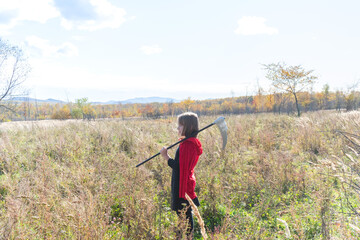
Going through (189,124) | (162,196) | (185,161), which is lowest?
(162,196)

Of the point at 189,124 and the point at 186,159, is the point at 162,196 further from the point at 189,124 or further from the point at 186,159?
the point at 189,124

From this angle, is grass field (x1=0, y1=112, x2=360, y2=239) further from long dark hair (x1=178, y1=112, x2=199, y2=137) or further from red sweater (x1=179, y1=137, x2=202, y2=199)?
long dark hair (x1=178, y1=112, x2=199, y2=137)

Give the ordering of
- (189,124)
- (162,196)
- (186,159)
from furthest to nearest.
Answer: (162,196)
(189,124)
(186,159)

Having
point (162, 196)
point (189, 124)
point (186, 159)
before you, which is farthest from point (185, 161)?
point (162, 196)

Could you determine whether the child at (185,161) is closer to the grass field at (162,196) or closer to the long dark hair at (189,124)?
the long dark hair at (189,124)

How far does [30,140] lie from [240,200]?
8.62 meters

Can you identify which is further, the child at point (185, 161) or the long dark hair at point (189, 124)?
the long dark hair at point (189, 124)

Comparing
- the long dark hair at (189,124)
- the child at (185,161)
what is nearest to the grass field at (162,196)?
the child at (185,161)

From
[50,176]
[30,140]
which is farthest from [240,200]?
[30,140]

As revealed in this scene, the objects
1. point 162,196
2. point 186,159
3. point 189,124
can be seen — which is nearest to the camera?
point 186,159

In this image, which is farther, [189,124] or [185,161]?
[189,124]

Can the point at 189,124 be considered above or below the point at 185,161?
above

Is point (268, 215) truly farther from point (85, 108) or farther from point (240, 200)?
point (85, 108)

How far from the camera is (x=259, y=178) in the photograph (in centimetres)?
475
